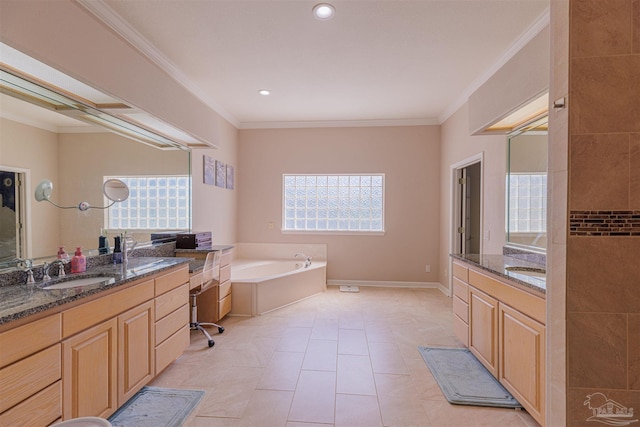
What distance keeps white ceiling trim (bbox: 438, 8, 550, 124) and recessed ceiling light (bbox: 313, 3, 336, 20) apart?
1.58 meters

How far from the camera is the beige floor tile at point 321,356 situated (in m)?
2.36

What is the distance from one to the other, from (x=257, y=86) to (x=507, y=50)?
2.62 meters

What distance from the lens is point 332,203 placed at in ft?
16.7

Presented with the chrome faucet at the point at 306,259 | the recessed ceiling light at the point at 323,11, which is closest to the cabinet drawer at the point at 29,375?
the recessed ceiling light at the point at 323,11

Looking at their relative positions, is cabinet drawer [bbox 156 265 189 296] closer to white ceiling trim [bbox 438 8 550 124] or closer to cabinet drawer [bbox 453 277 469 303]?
cabinet drawer [bbox 453 277 469 303]

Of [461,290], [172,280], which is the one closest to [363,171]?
[461,290]

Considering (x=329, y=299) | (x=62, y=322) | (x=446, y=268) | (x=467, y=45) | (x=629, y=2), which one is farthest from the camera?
(x=446, y=268)

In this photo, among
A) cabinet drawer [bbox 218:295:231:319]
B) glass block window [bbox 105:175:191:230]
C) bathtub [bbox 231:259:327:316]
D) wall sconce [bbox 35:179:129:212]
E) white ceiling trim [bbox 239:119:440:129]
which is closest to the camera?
wall sconce [bbox 35:179:129:212]

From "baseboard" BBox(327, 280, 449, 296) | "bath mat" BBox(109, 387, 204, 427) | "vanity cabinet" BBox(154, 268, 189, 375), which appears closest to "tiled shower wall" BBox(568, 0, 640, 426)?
"bath mat" BBox(109, 387, 204, 427)

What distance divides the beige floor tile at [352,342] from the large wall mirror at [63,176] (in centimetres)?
225

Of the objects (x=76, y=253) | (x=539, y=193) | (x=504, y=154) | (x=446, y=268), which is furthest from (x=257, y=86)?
(x=446, y=268)

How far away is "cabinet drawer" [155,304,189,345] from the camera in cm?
208

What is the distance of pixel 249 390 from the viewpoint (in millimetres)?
2049

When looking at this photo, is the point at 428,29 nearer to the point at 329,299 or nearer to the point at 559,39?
the point at 559,39
